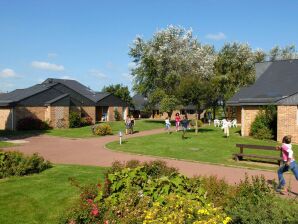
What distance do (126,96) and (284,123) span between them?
42910mm

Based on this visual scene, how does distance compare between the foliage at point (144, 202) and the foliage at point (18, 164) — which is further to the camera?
the foliage at point (18, 164)

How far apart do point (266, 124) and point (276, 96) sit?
2276 mm

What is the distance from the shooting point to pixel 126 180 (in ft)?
22.5

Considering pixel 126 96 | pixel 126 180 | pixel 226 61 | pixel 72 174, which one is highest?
pixel 226 61

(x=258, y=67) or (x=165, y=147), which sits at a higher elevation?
(x=258, y=67)

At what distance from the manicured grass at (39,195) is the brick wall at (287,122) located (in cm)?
1477

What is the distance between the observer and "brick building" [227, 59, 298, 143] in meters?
23.2

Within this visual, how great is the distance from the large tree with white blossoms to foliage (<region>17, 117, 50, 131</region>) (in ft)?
42.4

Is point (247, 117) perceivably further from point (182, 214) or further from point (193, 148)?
point (182, 214)

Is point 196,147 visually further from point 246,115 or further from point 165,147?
point 246,115

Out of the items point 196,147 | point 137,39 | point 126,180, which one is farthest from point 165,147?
point 137,39

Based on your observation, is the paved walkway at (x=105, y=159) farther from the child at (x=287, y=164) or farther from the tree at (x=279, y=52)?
the tree at (x=279, y=52)

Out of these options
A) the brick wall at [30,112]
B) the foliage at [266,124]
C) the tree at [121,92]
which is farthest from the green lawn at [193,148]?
the tree at [121,92]

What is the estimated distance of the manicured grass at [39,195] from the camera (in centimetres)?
829
